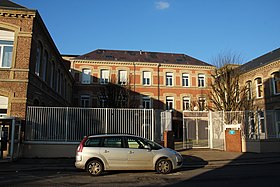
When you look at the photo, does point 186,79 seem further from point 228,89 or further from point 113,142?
point 113,142

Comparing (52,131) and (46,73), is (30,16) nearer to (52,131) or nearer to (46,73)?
(46,73)

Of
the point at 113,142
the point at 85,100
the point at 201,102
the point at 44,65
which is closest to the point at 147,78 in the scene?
the point at 201,102

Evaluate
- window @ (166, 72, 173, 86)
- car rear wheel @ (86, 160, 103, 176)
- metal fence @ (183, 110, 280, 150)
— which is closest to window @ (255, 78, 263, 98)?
metal fence @ (183, 110, 280, 150)

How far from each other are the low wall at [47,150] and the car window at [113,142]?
5.18 m

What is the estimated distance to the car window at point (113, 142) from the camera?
32.5 ft

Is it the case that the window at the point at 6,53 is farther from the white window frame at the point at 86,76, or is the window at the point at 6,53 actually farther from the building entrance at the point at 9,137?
the white window frame at the point at 86,76

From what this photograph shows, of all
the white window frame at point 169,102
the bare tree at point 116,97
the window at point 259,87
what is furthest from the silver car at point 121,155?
the white window frame at point 169,102

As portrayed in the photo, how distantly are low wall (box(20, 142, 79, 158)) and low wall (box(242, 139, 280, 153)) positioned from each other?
1151 cm

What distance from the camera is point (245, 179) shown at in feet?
27.9

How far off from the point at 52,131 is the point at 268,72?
893 inches

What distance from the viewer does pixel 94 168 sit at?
956 cm

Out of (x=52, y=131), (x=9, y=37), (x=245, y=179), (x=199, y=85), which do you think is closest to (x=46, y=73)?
(x=9, y=37)

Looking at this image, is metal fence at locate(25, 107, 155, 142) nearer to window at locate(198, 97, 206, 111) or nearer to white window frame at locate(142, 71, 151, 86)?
window at locate(198, 97, 206, 111)

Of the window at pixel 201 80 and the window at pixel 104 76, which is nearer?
the window at pixel 104 76
